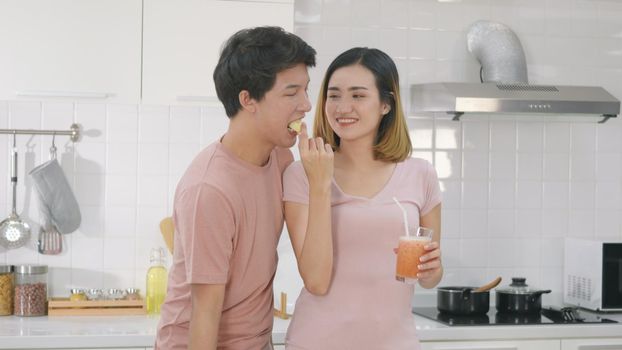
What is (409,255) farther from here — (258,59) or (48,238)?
(48,238)

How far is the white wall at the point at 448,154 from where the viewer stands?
156 inches

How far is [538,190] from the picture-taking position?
4309 mm

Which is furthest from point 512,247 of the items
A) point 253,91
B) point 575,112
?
point 253,91

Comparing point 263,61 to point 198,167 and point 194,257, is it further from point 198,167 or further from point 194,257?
point 194,257

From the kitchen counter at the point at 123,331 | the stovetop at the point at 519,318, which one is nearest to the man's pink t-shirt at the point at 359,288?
the kitchen counter at the point at 123,331

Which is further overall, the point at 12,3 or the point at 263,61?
the point at 12,3

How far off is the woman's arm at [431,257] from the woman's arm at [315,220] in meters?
0.24

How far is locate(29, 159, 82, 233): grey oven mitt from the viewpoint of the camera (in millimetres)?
3826

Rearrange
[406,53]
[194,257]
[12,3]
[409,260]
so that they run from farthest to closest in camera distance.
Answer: [406,53] → [12,3] → [409,260] → [194,257]

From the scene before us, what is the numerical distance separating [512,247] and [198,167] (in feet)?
8.01

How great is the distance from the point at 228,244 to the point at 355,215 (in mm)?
451

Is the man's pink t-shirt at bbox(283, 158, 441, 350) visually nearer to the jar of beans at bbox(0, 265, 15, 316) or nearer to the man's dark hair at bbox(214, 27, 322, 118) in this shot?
the man's dark hair at bbox(214, 27, 322, 118)

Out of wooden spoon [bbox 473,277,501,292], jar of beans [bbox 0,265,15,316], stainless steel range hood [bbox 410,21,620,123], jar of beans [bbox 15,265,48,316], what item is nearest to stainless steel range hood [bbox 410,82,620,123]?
stainless steel range hood [bbox 410,21,620,123]

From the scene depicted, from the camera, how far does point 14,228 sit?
385cm
